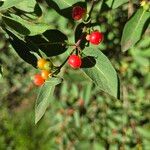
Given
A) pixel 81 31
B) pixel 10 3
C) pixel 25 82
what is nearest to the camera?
pixel 10 3

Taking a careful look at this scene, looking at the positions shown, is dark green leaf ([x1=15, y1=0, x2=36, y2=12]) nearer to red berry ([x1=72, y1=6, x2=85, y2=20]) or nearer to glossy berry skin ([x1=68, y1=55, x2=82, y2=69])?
red berry ([x1=72, y1=6, x2=85, y2=20])

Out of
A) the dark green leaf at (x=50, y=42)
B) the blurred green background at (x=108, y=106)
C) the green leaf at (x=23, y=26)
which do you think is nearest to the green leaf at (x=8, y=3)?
the green leaf at (x=23, y=26)

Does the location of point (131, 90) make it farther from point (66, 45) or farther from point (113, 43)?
point (66, 45)

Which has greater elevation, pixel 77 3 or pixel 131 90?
pixel 77 3

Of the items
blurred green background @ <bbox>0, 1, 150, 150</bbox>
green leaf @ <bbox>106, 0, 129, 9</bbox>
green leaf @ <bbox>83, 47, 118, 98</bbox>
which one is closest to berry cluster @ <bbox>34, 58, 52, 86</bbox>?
green leaf @ <bbox>83, 47, 118, 98</bbox>

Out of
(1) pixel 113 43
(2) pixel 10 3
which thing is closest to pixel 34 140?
(1) pixel 113 43

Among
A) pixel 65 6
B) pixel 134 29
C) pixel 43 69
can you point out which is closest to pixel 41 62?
pixel 43 69

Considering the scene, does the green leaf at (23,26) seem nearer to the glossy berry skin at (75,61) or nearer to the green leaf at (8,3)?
the green leaf at (8,3)
